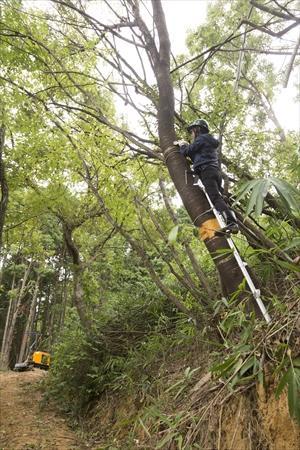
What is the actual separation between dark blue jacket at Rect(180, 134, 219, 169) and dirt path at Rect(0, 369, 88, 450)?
4032mm

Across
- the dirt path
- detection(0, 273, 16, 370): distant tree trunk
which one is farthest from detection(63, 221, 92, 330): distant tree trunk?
detection(0, 273, 16, 370): distant tree trunk

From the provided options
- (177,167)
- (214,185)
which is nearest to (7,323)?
(177,167)

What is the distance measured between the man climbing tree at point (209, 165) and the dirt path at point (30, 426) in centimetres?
376

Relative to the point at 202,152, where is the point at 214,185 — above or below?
below

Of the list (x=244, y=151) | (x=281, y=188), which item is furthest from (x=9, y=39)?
(x=281, y=188)

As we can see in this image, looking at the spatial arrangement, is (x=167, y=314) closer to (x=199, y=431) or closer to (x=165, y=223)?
(x=165, y=223)

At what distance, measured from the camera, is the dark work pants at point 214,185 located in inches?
118

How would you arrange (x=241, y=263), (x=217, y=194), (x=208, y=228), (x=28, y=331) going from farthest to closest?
(x=28, y=331), (x=217, y=194), (x=208, y=228), (x=241, y=263)

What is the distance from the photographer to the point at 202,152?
11.1 feet

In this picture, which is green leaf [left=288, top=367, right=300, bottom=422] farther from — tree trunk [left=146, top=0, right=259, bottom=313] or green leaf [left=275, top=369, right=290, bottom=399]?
tree trunk [left=146, top=0, right=259, bottom=313]

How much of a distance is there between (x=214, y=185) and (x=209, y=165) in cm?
24

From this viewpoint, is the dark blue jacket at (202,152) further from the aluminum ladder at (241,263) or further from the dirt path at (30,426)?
the dirt path at (30,426)

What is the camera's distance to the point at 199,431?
2139mm

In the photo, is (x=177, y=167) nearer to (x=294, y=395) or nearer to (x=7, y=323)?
(x=294, y=395)
